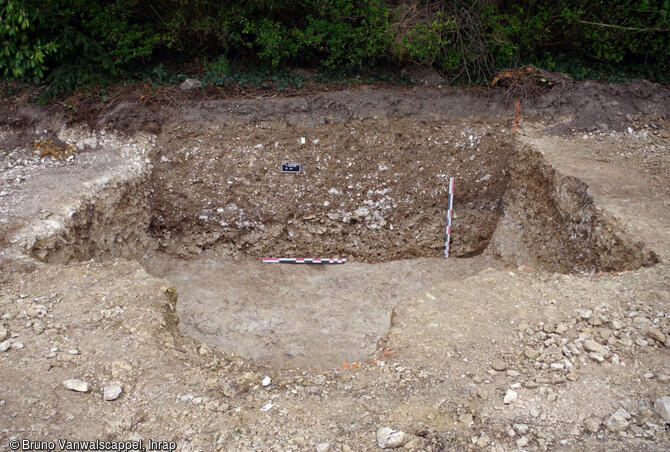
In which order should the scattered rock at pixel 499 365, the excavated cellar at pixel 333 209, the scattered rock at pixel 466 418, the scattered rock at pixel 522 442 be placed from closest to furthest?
the scattered rock at pixel 522 442 < the scattered rock at pixel 466 418 < the scattered rock at pixel 499 365 < the excavated cellar at pixel 333 209

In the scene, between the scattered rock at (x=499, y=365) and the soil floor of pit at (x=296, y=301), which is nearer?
the scattered rock at (x=499, y=365)

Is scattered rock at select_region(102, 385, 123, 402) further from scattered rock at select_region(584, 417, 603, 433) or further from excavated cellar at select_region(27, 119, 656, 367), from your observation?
Answer: scattered rock at select_region(584, 417, 603, 433)

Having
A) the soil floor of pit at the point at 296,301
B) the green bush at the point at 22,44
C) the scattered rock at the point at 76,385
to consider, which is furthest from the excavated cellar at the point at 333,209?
the scattered rock at the point at 76,385

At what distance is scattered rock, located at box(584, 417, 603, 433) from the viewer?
119 inches

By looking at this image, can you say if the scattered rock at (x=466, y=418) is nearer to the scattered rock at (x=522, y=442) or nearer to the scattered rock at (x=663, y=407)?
the scattered rock at (x=522, y=442)

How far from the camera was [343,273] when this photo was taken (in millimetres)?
6863

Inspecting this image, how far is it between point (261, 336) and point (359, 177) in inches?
103

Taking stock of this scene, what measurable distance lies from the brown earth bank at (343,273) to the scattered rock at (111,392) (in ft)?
0.06

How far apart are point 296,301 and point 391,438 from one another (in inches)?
132

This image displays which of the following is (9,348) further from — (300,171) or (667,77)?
(667,77)

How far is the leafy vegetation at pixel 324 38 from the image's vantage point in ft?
22.6

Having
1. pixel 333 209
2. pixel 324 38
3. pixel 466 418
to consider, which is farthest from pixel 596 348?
pixel 324 38

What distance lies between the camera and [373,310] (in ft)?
20.2

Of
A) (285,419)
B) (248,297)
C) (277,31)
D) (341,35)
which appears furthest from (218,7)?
(285,419)
